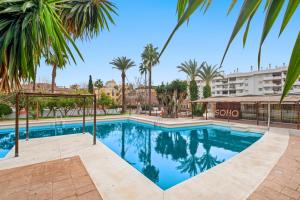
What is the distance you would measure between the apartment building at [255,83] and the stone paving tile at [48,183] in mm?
49305

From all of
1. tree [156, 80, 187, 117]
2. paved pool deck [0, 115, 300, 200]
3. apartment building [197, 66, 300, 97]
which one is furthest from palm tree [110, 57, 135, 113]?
apartment building [197, 66, 300, 97]

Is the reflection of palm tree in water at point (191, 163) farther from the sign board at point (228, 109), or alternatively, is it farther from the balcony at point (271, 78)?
the balcony at point (271, 78)

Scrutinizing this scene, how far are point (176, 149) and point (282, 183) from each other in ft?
19.0

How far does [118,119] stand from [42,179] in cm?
1611

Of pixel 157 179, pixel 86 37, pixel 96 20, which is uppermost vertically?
pixel 96 20

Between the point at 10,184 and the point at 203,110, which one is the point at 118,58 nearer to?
the point at 203,110

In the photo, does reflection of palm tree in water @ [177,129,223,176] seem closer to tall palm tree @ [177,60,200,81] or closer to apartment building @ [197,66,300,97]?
tall palm tree @ [177,60,200,81]

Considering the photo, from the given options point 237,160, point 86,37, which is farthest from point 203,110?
point 86,37

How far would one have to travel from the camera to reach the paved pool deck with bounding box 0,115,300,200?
396 cm

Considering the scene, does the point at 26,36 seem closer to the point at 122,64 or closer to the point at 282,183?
the point at 282,183

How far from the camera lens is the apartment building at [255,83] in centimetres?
4486

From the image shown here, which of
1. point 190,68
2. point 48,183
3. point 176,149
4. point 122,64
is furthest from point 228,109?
point 48,183

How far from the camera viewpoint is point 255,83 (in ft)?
161

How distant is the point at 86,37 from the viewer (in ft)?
16.0
